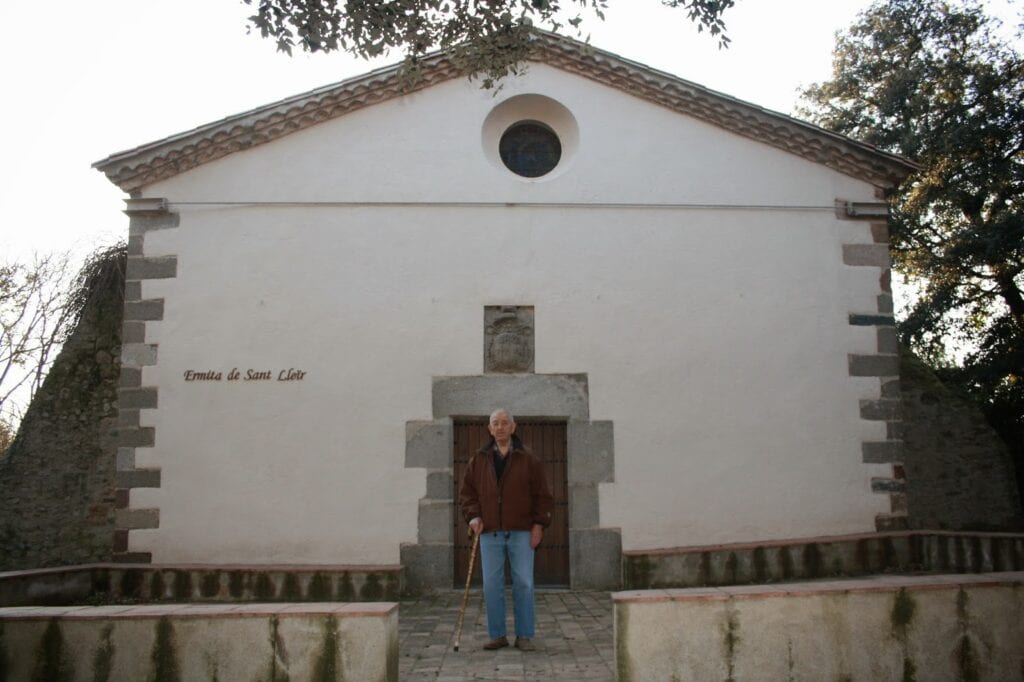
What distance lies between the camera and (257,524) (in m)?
9.85

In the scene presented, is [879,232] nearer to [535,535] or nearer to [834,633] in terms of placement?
[535,535]

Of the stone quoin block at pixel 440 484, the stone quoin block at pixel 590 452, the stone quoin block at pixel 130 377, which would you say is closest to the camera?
the stone quoin block at pixel 440 484

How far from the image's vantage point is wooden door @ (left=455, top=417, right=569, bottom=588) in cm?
1009

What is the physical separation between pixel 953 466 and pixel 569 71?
7.59 metres

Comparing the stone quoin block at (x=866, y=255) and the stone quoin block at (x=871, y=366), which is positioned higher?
the stone quoin block at (x=866, y=255)

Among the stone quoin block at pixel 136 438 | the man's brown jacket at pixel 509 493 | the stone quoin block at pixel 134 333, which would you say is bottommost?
the man's brown jacket at pixel 509 493

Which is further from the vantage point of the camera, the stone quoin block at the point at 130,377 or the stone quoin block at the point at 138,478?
the stone quoin block at the point at 130,377

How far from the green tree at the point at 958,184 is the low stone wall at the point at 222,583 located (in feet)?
39.5

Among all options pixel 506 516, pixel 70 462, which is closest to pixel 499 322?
pixel 506 516

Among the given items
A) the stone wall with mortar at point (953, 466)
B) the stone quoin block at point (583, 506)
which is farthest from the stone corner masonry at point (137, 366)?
the stone wall with mortar at point (953, 466)

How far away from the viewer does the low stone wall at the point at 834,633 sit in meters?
4.28

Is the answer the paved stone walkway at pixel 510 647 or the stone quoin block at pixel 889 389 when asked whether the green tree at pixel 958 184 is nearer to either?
→ the stone quoin block at pixel 889 389

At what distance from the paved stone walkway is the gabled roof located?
5.83m

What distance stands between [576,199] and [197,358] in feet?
16.0
